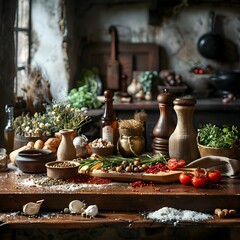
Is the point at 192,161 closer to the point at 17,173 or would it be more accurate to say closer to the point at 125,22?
the point at 17,173

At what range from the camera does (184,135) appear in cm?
303

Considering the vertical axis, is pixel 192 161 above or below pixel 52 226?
above

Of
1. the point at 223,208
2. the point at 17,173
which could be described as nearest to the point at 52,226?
the point at 17,173

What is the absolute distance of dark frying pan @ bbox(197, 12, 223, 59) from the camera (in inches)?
249

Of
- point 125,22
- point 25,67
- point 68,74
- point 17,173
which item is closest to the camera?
point 17,173

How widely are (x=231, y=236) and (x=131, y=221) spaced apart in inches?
20.1

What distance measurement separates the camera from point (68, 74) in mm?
5969

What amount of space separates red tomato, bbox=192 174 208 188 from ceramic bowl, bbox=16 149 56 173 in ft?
2.88

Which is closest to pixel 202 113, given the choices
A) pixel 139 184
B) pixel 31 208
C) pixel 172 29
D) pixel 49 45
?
pixel 172 29

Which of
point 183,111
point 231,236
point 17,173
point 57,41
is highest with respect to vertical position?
point 57,41

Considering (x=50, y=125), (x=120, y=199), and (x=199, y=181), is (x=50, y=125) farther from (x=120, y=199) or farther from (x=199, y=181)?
(x=199, y=181)

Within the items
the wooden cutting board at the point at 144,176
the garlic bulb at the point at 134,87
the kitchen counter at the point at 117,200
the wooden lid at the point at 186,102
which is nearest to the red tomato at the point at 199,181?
the kitchen counter at the point at 117,200

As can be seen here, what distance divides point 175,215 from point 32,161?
3.08ft

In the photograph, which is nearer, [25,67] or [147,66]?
[25,67]
